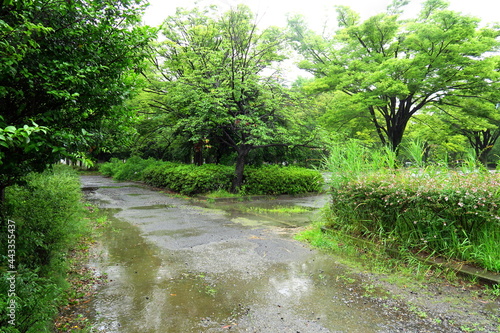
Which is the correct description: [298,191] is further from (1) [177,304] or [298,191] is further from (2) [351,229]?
(1) [177,304]

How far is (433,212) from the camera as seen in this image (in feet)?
15.5

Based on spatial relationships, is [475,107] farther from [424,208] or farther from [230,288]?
[230,288]

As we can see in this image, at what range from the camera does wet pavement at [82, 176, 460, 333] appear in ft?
10.1

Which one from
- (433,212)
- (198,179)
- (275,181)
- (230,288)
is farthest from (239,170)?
(230,288)

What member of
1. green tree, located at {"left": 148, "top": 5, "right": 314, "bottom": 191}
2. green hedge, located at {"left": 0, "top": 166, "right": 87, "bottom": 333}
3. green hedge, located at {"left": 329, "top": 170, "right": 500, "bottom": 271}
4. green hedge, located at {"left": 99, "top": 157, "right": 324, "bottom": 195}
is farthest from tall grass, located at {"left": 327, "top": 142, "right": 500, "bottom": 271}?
green hedge, located at {"left": 99, "top": 157, "right": 324, "bottom": 195}

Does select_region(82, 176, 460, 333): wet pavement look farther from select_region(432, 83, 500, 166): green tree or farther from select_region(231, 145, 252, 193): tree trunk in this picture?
select_region(432, 83, 500, 166): green tree

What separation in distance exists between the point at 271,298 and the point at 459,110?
57.5 ft

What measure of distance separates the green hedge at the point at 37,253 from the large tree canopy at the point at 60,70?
68 cm

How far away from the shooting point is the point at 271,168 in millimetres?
14898

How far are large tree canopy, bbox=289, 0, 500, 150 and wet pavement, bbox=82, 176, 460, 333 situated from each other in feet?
34.5

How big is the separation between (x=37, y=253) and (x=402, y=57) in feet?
56.2

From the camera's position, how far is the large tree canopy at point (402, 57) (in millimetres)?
12766

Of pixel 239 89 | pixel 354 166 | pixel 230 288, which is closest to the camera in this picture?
pixel 230 288

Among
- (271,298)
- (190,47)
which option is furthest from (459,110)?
(271,298)
